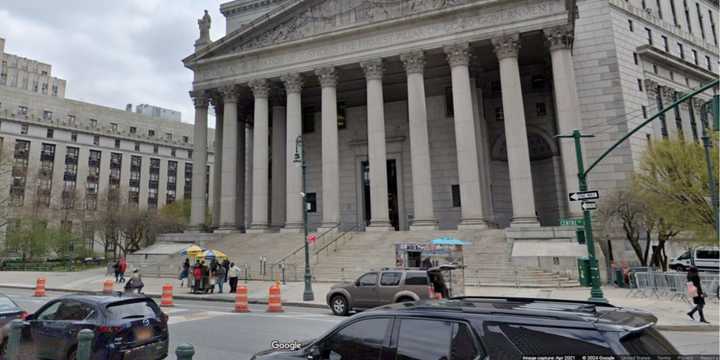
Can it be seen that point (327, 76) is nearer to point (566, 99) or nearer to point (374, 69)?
point (374, 69)

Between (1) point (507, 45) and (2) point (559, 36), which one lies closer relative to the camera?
(2) point (559, 36)

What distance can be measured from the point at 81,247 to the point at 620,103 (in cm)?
6164

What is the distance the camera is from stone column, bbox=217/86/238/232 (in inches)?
1465

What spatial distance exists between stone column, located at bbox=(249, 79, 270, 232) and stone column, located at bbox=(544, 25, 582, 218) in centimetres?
2255

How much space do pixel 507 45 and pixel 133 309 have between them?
2917cm

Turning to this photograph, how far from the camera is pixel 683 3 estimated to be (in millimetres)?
53094

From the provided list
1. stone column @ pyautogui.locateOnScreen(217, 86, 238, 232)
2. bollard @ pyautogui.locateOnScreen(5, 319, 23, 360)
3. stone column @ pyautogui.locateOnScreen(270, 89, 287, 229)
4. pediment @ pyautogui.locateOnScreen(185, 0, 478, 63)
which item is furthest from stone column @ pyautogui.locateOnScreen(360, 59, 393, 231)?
bollard @ pyautogui.locateOnScreen(5, 319, 23, 360)

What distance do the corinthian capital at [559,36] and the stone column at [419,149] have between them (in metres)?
8.75

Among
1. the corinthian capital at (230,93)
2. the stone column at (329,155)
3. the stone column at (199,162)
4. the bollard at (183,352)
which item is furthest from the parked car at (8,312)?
the corinthian capital at (230,93)

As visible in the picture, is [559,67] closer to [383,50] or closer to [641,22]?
[383,50]

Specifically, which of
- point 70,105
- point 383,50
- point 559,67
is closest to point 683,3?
point 559,67

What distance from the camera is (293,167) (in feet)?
116

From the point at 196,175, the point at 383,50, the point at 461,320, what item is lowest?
the point at 461,320

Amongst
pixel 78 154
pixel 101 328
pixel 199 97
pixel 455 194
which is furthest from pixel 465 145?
pixel 78 154
